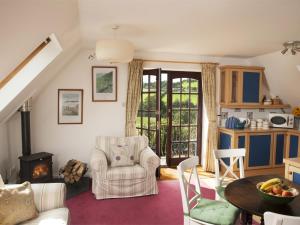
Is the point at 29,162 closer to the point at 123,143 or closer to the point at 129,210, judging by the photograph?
the point at 123,143

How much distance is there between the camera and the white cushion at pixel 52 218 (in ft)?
6.50

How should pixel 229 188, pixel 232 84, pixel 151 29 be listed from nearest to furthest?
pixel 229 188 < pixel 151 29 < pixel 232 84

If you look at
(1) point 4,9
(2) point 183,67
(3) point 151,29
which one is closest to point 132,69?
(2) point 183,67

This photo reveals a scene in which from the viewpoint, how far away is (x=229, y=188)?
206cm

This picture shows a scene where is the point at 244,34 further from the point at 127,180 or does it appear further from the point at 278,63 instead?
the point at 127,180

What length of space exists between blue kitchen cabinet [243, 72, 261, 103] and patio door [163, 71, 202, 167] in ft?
2.77

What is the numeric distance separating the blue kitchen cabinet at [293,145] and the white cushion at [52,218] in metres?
4.03

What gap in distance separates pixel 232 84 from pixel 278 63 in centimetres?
84

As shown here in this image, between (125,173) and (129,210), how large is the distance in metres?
0.50

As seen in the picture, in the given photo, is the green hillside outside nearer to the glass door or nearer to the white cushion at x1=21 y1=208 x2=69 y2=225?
the glass door

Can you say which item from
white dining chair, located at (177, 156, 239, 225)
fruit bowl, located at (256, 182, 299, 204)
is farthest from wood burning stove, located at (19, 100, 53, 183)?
fruit bowl, located at (256, 182, 299, 204)

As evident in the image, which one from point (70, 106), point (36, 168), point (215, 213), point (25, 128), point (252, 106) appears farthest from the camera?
point (252, 106)

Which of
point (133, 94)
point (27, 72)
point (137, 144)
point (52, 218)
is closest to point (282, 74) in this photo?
point (133, 94)

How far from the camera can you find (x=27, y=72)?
3066 mm
